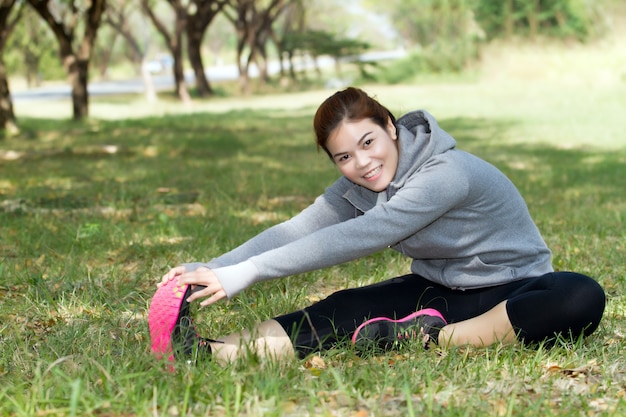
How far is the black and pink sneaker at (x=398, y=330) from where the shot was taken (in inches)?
129

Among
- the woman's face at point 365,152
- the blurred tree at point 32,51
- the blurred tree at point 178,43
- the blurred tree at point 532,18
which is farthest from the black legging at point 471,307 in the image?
the blurred tree at point 32,51

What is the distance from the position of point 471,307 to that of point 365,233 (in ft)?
2.03

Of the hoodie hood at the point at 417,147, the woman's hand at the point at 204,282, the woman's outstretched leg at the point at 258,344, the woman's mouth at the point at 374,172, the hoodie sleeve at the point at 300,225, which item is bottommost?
the woman's outstretched leg at the point at 258,344

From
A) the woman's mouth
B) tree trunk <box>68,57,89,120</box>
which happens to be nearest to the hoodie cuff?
the woman's mouth

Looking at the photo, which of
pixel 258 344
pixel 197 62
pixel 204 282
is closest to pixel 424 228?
pixel 258 344

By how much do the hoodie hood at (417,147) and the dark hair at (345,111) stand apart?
14cm

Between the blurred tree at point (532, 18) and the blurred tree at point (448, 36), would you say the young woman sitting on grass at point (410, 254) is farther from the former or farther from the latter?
the blurred tree at point (448, 36)

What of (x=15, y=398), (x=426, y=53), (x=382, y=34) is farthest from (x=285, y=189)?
(x=382, y=34)

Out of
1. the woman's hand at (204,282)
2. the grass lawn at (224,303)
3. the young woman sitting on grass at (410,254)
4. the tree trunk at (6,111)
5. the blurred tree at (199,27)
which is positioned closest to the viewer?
the grass lawn at (224,303)

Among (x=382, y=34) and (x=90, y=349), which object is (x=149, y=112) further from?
(x=382, y=34)

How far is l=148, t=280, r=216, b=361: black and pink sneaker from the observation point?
304 centimetres

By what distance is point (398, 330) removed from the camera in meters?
3.33

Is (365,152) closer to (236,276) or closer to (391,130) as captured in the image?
(391,130)

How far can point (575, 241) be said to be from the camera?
537 centimetres
